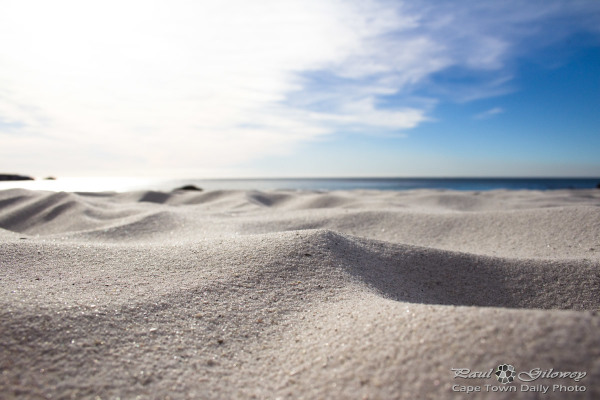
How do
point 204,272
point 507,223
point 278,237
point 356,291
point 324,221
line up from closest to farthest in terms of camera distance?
point 356,291 < point 204,272 < point 278,237 < point 507,223 < point 324,221

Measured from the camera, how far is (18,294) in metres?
1.39

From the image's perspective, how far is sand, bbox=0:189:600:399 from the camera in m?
0.95

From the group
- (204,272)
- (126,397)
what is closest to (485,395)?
(126,397)

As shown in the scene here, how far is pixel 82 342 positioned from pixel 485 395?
1207mm

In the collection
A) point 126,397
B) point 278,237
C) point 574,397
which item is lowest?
point 126,397

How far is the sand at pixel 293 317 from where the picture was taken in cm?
95

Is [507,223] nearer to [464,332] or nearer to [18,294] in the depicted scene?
[464,332]
